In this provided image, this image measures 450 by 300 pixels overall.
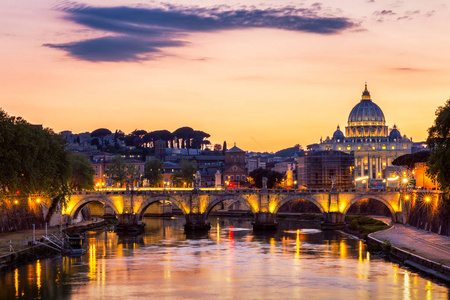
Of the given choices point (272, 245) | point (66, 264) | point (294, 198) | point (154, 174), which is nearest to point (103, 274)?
point (66, 264)

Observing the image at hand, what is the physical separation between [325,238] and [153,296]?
126ft

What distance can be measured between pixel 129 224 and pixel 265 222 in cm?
1627

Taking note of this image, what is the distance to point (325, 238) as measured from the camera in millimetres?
80750

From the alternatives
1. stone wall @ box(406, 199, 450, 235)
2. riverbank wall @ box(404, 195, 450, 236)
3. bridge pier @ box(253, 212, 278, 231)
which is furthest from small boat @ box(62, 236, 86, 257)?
stone wall @ box(406, 199, 450, 235)

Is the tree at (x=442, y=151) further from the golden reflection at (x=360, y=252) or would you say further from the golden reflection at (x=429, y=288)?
the golden reflection at (x=429, y=288)

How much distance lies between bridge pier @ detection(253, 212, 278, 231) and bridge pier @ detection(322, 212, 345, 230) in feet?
20.6

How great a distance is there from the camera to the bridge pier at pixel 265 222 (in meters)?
91.6

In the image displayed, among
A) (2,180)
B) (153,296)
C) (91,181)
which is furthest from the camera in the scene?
(91,181)

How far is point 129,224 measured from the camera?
295 feet

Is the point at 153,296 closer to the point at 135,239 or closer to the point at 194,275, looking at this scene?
the point at 194,275

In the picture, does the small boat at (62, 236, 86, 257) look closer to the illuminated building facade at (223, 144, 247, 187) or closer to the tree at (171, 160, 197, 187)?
the tree at (171, 160, 197, 187)

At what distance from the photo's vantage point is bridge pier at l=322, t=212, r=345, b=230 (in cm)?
9212

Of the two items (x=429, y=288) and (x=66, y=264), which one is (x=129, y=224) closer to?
(x=66, y=264)

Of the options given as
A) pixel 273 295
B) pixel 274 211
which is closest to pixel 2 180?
pixel 273 295
